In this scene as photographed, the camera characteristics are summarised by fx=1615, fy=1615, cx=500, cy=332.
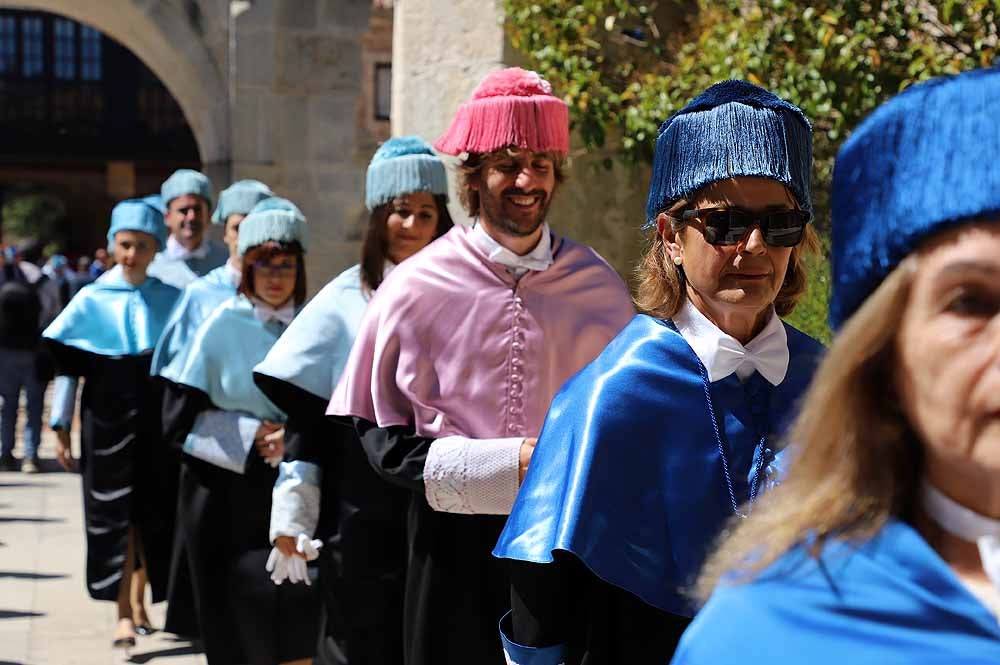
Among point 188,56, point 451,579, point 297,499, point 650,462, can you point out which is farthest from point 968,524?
point 188,56

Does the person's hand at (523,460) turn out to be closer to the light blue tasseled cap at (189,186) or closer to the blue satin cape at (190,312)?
the blue satin cape at (190,312)

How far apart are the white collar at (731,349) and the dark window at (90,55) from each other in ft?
92.0

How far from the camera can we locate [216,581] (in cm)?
553

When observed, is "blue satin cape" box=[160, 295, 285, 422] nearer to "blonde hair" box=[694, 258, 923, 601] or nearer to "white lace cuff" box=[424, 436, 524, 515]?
"white lace cuff" box=[424, 436, 524, 515]

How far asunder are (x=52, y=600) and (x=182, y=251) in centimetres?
174

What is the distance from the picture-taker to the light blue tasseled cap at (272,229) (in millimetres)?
5488

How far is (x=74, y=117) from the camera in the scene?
2927cm

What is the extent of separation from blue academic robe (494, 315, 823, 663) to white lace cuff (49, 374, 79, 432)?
502 cm

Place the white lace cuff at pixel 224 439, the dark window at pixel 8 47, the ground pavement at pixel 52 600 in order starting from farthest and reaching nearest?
the dark window at pixel 8 47 < the ground pavement at pixel 52 600 < the white lace cuff at pixel 224 439

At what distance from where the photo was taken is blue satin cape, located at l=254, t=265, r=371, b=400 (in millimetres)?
4660

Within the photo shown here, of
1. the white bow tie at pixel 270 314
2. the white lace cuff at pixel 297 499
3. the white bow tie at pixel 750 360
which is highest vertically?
the white bow tie at pixel 750 360

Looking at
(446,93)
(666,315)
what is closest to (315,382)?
(446,93)

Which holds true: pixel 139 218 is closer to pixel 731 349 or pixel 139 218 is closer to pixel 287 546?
pixel 287 546

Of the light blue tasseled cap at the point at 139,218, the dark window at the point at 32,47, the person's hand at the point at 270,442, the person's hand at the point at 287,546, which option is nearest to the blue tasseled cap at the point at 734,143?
the person's hand at the point at 287,546
